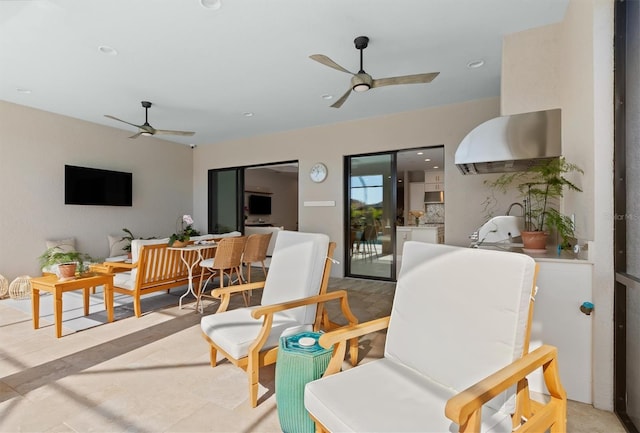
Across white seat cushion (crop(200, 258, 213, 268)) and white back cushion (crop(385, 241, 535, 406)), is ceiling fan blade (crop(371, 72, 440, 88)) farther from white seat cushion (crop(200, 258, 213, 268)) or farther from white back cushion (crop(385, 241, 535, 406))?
white seat cushion (crop(200, 258, 213, 268))

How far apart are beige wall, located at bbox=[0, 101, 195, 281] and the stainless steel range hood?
20.2ft

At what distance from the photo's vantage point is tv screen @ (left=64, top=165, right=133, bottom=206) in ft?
18.2

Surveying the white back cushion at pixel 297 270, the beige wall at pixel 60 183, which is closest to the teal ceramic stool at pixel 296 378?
the white back cushion at pixel 297 270

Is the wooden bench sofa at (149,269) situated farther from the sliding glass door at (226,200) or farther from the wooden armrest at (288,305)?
the sliding glass door at (226,200)

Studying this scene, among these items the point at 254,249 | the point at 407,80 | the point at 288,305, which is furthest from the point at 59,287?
the point at 407,80

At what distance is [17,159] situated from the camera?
4953 millimetres

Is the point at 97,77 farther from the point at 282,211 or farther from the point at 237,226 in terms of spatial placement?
the point at 282,211

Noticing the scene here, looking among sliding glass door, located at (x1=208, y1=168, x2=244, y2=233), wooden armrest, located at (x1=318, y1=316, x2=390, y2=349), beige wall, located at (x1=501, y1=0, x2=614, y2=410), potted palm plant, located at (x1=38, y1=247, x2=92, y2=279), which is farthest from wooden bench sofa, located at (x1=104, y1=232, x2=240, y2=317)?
beige wall, located at (x1=501, y1=0, x2=614, y2=410)

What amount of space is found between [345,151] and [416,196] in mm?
4593

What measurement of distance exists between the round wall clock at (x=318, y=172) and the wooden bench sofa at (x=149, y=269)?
2783 millimetres

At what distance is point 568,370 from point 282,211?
978 centimetres

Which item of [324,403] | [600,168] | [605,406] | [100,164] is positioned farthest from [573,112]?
[100,164]

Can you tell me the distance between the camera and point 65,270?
3.30 m

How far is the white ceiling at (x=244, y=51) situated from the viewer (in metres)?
2.75
